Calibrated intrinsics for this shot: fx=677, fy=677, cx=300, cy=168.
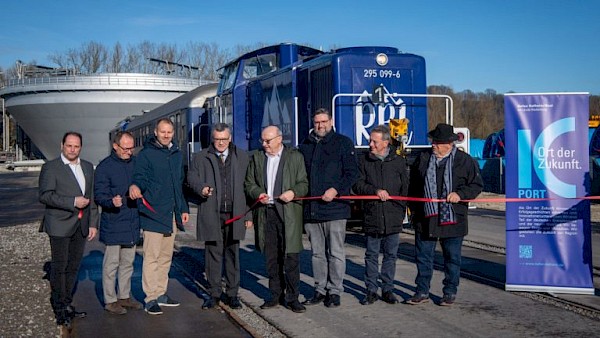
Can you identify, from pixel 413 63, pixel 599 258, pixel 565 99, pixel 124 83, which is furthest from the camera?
pixel 124 83

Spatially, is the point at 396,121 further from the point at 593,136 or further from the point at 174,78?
the point at 174,78

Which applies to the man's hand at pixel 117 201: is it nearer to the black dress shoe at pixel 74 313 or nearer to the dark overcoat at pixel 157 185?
the dark overcoat at pixel 157 185

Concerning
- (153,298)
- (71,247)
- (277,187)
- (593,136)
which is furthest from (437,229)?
(593,136)

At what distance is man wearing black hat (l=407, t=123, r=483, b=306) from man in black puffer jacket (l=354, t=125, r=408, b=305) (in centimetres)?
26

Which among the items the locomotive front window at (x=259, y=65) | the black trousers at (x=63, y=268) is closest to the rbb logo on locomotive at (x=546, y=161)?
the black trousers at (x=63, y=268)

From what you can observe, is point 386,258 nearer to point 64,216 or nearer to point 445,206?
point 445,206

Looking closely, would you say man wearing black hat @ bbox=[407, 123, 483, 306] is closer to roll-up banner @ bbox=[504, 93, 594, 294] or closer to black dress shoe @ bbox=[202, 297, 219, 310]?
roll-up banner @ bbox=[504, 93, 594, 294]

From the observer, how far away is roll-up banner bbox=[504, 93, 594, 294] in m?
8.16

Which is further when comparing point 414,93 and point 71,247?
point 414,93

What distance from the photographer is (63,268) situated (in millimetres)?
7312

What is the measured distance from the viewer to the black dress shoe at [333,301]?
7.80m

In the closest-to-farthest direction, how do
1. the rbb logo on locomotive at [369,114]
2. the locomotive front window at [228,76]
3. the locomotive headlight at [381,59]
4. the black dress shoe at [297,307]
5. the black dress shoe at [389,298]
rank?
the black dress shoe at [297,307]
the black dress shoe at [389,298]
the rbb logo on locomotive at [369,114]
the locomotive headlight at [381,59]
the locomotive front window at [228,76]

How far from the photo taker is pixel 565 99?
324 inches

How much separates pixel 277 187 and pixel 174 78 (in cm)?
6611
